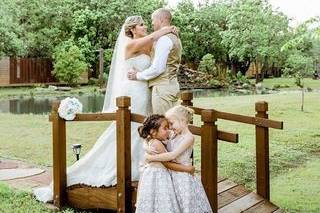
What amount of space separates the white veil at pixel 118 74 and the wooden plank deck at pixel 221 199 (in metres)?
0.91

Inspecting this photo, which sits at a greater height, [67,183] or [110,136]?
[110,136]

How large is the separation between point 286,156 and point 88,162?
4882 millimetres

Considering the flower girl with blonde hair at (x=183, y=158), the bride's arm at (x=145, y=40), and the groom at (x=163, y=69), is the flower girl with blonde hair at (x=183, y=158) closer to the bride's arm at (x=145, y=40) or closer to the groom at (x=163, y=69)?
the groom at (x=163, y=69)

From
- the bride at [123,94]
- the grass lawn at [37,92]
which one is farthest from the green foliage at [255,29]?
the bride at [123,94]

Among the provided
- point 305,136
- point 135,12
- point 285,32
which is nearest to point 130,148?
point 305,136

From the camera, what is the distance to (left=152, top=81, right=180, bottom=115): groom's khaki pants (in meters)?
5.45

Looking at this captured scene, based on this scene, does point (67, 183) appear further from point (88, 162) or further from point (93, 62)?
point (93, 62)

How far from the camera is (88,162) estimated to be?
233 inches

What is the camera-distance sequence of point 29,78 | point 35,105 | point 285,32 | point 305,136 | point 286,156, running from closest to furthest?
point 286,156 < point 305,136 < point 35,105 < point 29,78 < point 285,32

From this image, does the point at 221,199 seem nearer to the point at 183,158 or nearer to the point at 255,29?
the point at 183,158

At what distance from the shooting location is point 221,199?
5477 millimetres

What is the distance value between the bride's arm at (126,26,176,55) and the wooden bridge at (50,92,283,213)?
567mm

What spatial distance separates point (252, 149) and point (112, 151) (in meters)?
4.97

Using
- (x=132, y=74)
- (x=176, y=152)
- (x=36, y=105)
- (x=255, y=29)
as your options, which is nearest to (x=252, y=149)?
(x=132, y=74)
